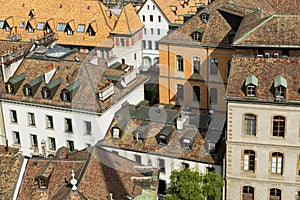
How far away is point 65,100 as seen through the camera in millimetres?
72250

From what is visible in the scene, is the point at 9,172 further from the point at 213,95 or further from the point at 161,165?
the point at 213,95

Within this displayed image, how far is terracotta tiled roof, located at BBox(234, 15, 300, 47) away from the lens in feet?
199

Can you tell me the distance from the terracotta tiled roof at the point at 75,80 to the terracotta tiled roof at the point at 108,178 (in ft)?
53.3

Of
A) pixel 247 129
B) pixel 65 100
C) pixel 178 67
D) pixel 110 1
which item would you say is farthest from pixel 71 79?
pixel 110 1

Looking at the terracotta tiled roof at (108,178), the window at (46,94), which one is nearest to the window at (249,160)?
the terracotta tiled roof at (108,178)

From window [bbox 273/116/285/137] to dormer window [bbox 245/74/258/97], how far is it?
3.42m

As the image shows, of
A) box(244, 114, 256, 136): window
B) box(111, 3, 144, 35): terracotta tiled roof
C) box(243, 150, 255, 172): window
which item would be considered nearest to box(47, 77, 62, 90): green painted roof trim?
box(244, 114, 256, 136): window

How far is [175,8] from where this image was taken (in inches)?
4309

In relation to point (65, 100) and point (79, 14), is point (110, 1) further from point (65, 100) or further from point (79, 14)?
point (65, 100)

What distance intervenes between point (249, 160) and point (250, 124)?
13.6ft

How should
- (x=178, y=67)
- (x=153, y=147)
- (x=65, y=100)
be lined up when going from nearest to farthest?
(x=153, y=147), (x=65, y=100), (x=178, y=67)

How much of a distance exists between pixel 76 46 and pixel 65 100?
99.1 ft

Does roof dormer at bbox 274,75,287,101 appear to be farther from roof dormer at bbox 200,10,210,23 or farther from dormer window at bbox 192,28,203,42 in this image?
roof dormer at bbox 200,10,210,23

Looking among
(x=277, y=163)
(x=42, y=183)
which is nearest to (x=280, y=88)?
(x=277, y=163)
